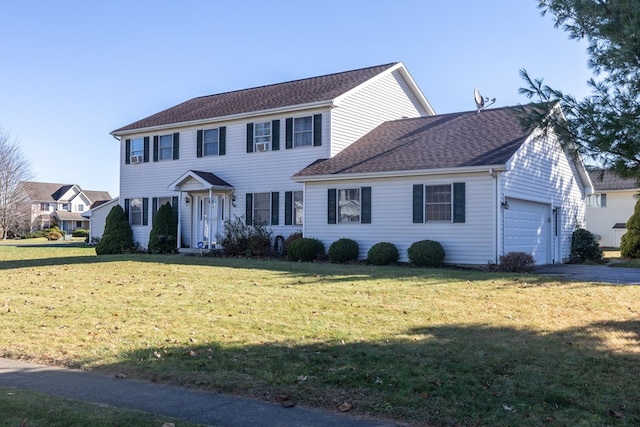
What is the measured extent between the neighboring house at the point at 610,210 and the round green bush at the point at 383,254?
73.0 feet

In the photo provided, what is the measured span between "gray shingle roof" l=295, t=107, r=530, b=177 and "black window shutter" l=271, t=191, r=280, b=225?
→ 2.23m

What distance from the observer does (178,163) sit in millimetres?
26625

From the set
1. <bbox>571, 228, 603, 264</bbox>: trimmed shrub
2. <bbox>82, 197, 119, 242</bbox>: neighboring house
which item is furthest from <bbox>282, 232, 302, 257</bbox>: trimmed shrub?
<bbox>82, 197, 119, 242</bbox>: neighboring house

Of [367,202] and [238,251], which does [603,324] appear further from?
[238,251]

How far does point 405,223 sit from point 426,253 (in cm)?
175

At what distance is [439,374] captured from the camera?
21.2 feet

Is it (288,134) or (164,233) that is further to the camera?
(164,233)

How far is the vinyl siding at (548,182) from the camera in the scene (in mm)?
18750

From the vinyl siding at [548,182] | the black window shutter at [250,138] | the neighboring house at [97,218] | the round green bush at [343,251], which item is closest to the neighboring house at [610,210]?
the vinyl siding at [548,182]

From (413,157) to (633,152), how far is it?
13.0m

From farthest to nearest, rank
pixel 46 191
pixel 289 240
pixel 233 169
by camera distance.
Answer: pixel 46 191, pixel 233 169, pixel 289 240

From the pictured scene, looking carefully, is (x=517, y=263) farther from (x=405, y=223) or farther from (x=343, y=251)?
(x=343, y=251)

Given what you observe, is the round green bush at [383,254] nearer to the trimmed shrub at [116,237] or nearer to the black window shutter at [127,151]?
the trimmed shrub at [116,237]

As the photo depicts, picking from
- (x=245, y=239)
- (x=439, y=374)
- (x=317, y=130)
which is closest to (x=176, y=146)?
(x=245, y=239)
